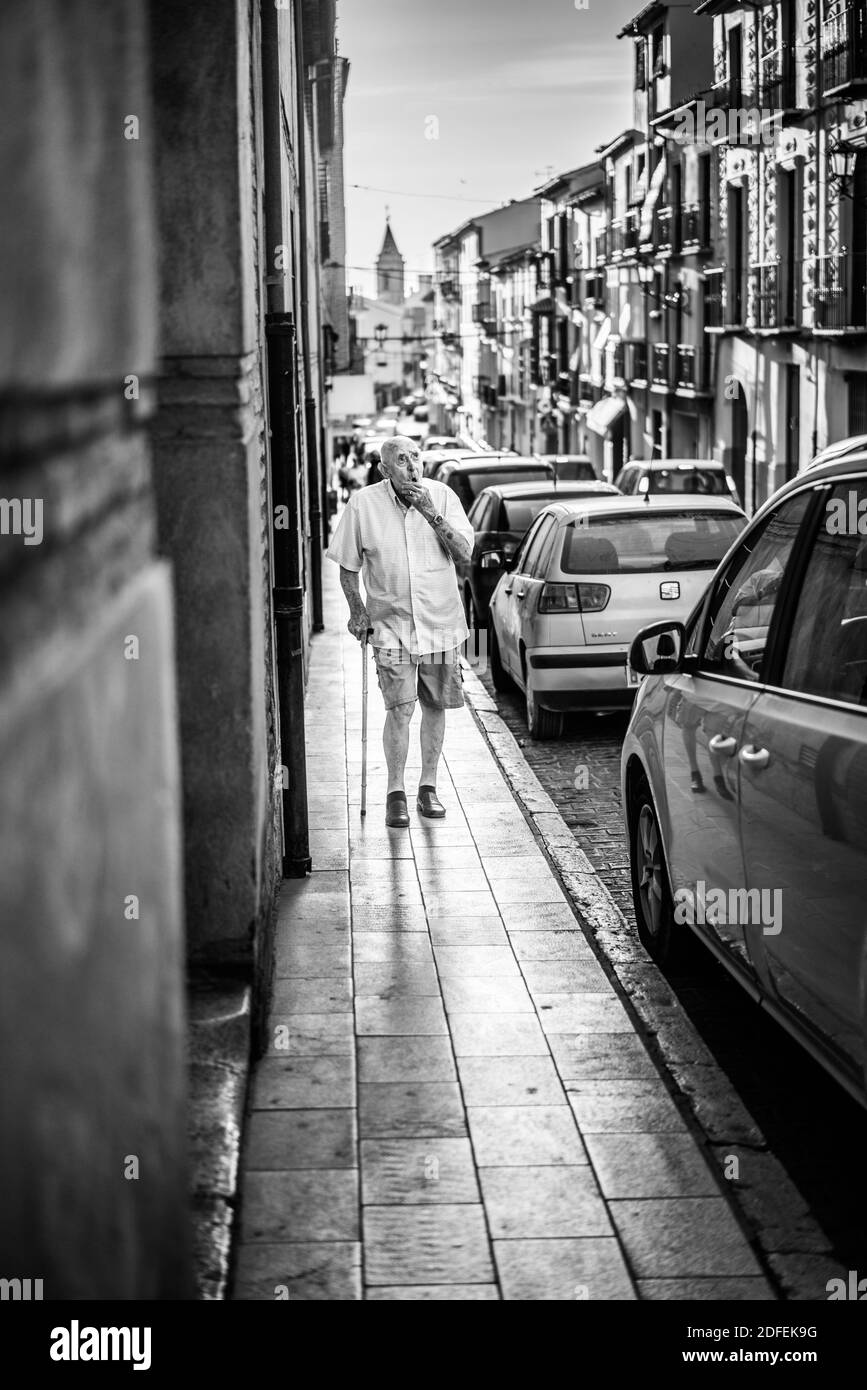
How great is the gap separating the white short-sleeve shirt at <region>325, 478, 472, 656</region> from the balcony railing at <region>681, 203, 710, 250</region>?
110 feet

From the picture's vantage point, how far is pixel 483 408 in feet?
294

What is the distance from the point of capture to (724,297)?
3731 cm

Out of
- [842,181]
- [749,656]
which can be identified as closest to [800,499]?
[749,656]

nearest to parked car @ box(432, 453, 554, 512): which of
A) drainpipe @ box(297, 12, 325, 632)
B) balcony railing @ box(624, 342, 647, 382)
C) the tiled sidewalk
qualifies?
drainpipe @ box(297, 12, 325, 632)

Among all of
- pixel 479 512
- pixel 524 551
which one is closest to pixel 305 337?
pixel 524 551

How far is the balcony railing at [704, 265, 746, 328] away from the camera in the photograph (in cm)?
3622

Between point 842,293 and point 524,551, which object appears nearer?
point 524,551

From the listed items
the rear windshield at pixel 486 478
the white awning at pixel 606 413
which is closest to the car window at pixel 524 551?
the rear windshield at pixel 486 478

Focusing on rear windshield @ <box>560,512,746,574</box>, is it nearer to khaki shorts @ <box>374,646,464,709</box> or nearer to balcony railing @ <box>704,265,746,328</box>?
khaki shorts @ <box>374,646,464,709</box>

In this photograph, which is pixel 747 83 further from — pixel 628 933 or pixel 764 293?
pixel 628 933

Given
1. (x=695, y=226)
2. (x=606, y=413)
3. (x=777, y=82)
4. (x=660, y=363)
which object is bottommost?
(x=606, y=413)

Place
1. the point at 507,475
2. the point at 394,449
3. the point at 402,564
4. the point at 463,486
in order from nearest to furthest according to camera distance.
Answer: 1. the point at 394,449
2. the point at 402,564
3. the point at 463,486
4. the point at 507,475

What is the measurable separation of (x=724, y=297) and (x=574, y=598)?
27.9 metres

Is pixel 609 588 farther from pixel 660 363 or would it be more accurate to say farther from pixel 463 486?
pixel 660 363
